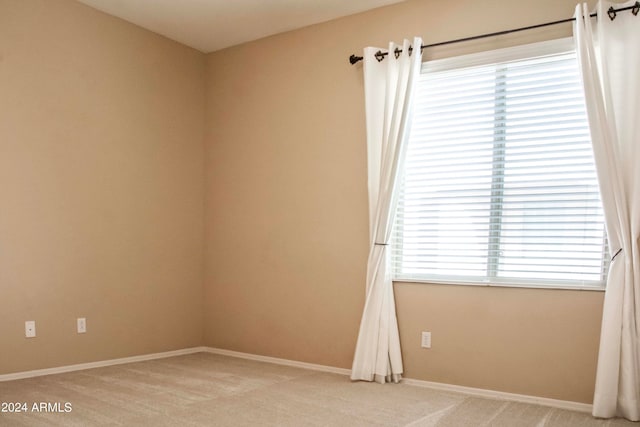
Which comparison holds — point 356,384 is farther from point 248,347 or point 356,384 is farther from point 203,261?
point 203,261

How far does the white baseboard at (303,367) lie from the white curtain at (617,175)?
0.30m

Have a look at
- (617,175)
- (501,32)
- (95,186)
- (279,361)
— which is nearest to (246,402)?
(279,361)

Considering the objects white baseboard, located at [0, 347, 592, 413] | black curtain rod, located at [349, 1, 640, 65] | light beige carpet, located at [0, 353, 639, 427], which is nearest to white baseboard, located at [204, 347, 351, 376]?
white baseboard, located at [0, 347, 592, 413]

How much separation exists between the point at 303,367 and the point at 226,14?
292 centimetres

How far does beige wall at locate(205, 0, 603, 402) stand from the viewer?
3.49m

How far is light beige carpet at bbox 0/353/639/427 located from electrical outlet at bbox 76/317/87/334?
1.01 feet

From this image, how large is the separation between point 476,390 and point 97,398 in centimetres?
246

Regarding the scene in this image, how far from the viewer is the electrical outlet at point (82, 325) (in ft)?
13.6

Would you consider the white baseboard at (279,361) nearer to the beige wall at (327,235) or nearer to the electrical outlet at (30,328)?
the beige wall at (327,235)

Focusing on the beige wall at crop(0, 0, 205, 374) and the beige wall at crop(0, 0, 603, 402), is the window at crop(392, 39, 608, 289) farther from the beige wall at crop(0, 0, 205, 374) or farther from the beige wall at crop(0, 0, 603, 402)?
the beige wall at crop(0, 0, 205, 374)

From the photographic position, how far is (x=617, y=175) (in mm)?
3166

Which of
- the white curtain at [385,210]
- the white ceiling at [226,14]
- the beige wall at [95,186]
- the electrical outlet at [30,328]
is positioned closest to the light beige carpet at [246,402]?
the white curtain at [385,210]

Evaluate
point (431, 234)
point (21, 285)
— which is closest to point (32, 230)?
point (21, 285)

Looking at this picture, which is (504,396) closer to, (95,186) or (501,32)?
(501,32)
